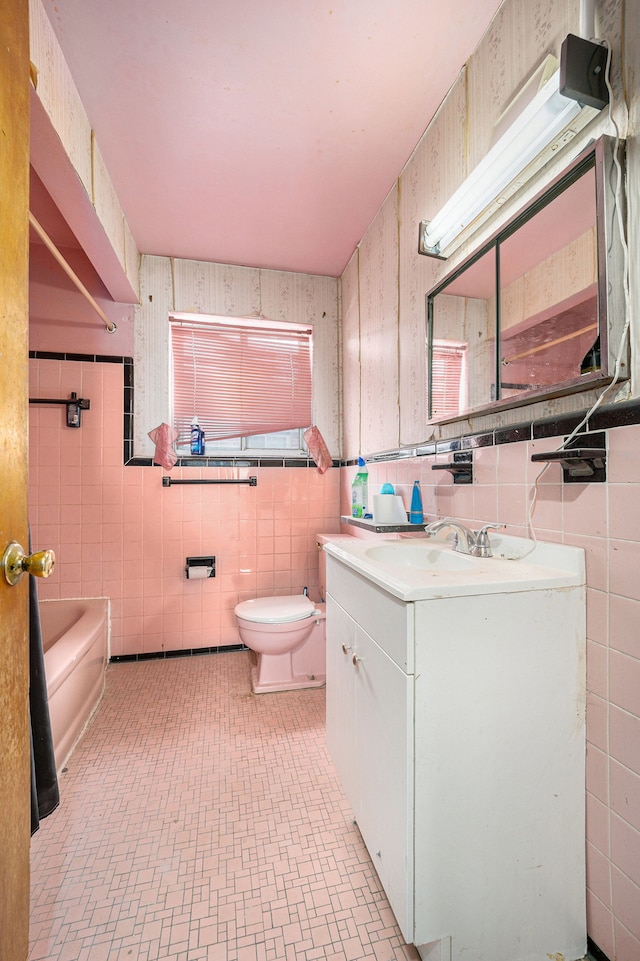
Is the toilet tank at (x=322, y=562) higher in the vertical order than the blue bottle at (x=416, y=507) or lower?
lower

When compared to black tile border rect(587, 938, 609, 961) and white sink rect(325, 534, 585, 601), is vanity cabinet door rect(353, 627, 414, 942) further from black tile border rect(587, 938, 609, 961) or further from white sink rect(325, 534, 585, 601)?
black tile border rect(587, 938, 609, 961)

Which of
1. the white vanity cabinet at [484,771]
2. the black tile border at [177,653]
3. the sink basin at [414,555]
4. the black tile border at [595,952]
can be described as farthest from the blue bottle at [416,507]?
the black tile border at [177,653]

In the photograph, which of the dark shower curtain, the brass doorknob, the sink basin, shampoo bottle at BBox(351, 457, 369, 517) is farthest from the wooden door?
shampoo bottle at BBox(351, 457, 369, 517)

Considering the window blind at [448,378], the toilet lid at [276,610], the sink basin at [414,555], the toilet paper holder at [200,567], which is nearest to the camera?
the sink basin at [414,555]

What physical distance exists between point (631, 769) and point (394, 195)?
Result: 2.25 meters

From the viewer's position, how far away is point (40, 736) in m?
0.99

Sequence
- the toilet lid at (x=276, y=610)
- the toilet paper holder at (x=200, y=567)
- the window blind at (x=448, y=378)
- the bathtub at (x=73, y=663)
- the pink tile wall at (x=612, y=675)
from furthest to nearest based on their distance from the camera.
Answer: the toilet paper holder at (x=200, y=567), the toilet lid at (x=276, y=610), the bathtub at (x=73, y=663), the window blind at (x=448, y=378), the pink tile wall at (x=612, y=675)

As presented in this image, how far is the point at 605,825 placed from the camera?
87 centimetres

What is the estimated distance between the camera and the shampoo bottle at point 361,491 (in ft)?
7.29

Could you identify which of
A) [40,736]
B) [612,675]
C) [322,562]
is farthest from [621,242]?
[322,562]

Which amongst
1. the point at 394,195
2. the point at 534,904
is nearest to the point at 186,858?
the point at 534,904

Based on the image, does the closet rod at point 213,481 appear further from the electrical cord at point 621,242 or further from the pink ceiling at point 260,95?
the electrical cord at point 621,242

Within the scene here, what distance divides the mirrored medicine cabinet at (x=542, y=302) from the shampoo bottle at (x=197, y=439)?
159cm

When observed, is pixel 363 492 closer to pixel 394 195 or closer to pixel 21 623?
pixel 394 195
